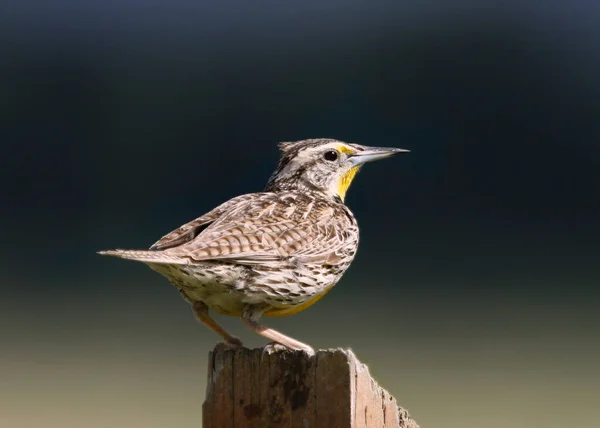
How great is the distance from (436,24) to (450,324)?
10313 mm

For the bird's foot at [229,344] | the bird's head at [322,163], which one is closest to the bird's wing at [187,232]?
the bird's foot at [229,344]

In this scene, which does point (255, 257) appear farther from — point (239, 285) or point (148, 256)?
point (148, 256)

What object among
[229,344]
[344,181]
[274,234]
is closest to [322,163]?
[344,181]

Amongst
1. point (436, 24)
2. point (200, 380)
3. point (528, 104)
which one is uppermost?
point (436, 24)

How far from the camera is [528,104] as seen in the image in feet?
55.6

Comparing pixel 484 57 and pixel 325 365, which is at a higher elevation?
pixel 484 57

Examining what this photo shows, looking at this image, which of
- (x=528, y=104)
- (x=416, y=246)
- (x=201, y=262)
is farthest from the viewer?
(x=528, y=104)

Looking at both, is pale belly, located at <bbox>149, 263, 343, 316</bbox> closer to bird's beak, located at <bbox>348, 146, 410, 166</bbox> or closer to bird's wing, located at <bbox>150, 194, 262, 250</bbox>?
bird's wing, located at <bbox>150, 194, 262, 250</bbox>

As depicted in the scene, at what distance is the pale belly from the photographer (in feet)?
12.4

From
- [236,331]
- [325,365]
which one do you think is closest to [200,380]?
[236,331]

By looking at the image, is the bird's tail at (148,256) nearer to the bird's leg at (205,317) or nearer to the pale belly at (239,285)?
the pale belly at (239,285)

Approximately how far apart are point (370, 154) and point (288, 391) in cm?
200

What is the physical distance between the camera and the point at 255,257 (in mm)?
3807

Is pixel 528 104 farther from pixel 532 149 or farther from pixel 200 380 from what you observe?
pixel 200 380
